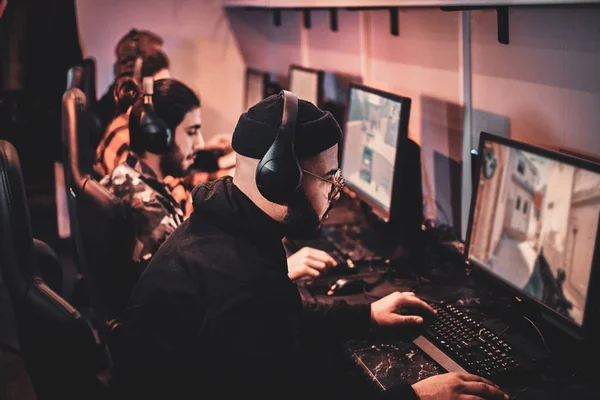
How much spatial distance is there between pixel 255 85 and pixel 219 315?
311cm

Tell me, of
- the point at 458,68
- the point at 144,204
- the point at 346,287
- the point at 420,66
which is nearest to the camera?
the point at 346,287

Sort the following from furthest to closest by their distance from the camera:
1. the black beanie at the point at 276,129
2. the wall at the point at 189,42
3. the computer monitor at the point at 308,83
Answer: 1. the wall at the point at 189,42
2. the computer monitor at the point at 308,83
3. the black beanie at the point at 276,129

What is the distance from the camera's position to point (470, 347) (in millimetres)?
1514

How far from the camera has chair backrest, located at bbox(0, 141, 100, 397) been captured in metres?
1.38

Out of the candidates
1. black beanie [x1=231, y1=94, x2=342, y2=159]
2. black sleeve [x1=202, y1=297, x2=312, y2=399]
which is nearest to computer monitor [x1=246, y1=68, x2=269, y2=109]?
black beanie [x1=231, y1=94, x2=342, y2=159]

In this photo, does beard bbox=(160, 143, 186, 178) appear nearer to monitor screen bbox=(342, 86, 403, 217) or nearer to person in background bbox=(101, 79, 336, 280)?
person in background bbox=(101, 79, 336, 280)

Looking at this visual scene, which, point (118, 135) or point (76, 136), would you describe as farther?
point (118, 135)

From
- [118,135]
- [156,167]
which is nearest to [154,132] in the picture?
[156,167]

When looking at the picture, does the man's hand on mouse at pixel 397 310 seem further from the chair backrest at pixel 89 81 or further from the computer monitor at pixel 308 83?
the chair backrest at pixel 89 81

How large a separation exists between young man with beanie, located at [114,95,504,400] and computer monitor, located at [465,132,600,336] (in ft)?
1.00

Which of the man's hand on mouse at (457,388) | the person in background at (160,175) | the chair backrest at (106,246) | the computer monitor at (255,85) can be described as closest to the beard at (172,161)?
the person in background at (160,175)

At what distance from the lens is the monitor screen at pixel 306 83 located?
3.16 metres

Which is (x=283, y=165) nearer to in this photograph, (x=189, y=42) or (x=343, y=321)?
(x=343, y=321)

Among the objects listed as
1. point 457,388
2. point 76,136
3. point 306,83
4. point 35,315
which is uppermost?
point 76,136
